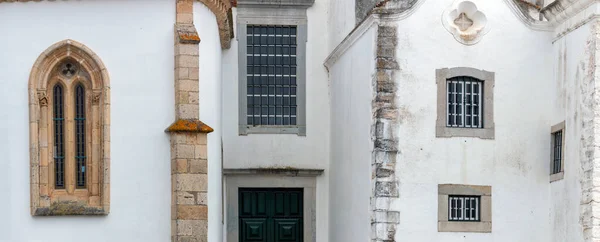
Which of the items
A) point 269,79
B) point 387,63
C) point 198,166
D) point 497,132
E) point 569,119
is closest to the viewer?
point 198,166

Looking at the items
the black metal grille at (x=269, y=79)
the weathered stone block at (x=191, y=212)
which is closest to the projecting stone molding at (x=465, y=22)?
the black metal grille at (x=269, y=79)

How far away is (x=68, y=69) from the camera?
2455 cm

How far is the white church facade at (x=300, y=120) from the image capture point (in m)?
24.2

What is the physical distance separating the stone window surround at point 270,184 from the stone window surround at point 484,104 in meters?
4.99

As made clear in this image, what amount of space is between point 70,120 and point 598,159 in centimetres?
931

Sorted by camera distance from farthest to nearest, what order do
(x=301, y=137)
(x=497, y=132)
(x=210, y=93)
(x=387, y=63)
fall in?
(x=301, y=137), (x=497, y=132), (x=387, y=63), (x=210, y=93)

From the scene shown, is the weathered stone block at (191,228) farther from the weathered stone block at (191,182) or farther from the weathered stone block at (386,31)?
the weathered stone block at (386,31)

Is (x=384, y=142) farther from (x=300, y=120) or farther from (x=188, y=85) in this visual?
(x=300, y=120)

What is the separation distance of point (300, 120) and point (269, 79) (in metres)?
1.14

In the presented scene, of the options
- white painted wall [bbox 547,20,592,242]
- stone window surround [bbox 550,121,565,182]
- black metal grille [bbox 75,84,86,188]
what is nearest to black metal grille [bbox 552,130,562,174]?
stone window surround [bbox 550,121,565,182]

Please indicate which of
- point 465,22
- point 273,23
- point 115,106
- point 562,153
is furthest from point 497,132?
point 115,106

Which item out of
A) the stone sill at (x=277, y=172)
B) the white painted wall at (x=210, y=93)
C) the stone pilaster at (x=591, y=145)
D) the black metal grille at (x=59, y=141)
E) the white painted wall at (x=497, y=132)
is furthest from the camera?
the stone sill at (x=277, y=172)

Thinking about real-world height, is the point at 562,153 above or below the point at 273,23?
below

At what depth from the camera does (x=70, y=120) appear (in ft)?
80.2
